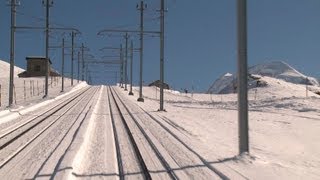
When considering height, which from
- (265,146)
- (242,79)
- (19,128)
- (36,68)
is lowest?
(265,146)

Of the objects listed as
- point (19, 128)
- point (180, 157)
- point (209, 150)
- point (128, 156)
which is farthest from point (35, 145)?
point (19, 128)

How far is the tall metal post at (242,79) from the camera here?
1500 cm

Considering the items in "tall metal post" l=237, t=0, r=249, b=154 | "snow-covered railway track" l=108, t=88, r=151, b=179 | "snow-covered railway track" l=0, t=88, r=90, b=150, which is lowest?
"snow-covered railway track" l=108, t=88, r=151, b=179

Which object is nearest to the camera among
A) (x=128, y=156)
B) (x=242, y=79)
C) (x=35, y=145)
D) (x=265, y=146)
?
(x=242, y=79)

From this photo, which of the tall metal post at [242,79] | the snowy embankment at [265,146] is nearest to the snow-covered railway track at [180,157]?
the snowy embankment at [265,146]

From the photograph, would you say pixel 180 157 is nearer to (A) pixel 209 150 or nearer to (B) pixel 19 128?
(A) pixel 209 150

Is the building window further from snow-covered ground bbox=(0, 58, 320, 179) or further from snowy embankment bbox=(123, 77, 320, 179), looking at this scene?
snow-covered ground bbox=(0, 58, 320, 179)

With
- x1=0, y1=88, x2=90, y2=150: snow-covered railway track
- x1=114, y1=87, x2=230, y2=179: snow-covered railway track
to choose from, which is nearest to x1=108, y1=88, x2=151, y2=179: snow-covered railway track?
x1=114, y1=87, x2=230, y2=179: snow-covered railway track

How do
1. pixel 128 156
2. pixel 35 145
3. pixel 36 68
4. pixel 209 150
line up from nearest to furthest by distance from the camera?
1. pixel 128 156
2. pixel 209 150
3. pixel 35 145
4. pixel 36 68

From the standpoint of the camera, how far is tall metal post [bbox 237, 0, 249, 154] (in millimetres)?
15000

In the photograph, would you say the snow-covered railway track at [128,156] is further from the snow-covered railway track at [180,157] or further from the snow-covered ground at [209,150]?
the snow-covered railway track at [180,157]

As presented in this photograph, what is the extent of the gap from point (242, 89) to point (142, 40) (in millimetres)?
33823

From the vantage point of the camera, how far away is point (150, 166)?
1394 centimetres

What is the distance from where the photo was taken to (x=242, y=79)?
15.0 meters
